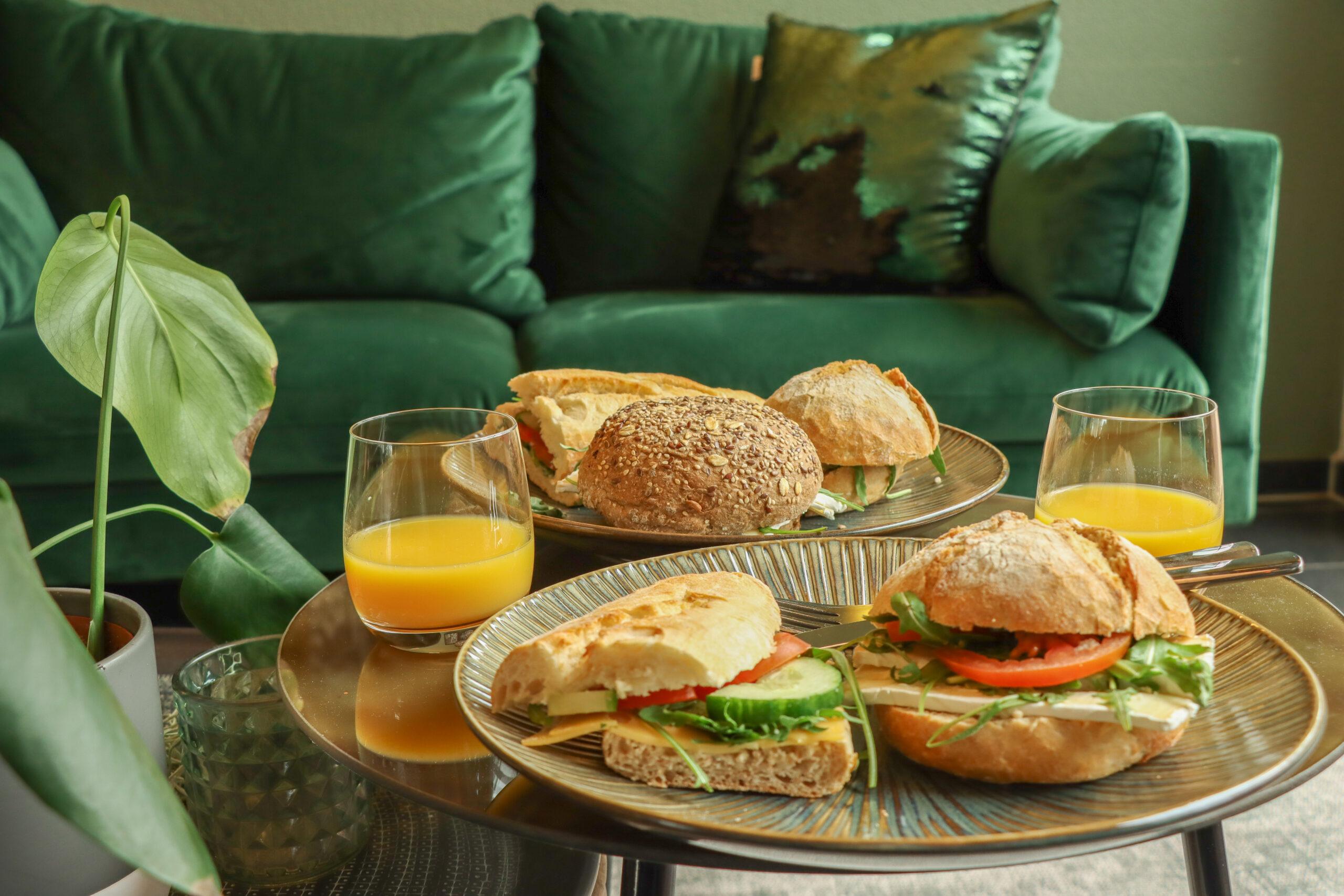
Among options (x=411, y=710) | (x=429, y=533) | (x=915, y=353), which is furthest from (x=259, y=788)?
(x=915, y=353)

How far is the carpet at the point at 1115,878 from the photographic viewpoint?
1415mm

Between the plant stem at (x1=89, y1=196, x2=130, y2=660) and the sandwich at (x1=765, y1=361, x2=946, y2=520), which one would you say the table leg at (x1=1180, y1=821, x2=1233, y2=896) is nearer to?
the sandwich at (x1=765, y1=361, x2=946, y2=520)

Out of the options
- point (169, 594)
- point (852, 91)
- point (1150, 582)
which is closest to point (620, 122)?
point (852, 91)

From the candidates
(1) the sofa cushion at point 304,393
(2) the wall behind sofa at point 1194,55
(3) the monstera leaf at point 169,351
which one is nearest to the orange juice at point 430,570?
(3) the monstera leaf at point 169,351

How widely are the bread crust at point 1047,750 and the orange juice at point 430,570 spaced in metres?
0.36

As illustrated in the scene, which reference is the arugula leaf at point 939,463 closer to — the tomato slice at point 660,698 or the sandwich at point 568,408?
the sandwich at point 568,408

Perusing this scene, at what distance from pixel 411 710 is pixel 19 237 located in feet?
6.59

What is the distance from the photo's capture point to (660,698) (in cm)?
61

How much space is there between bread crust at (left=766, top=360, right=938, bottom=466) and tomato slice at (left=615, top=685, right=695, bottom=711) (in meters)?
0.56

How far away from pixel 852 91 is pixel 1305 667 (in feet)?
6.78

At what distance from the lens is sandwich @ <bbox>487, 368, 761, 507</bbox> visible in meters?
1.16

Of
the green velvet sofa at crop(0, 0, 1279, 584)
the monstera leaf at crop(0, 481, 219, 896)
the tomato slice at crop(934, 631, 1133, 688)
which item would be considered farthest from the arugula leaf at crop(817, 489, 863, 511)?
the green velvet sofa at crop(0, 0, 1279, 584)

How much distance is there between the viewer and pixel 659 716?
589 millimetres

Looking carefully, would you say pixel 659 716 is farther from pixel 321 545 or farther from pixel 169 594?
pixel 169 594
